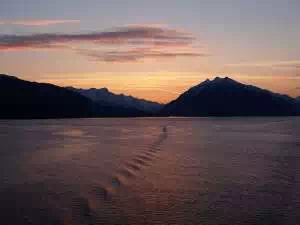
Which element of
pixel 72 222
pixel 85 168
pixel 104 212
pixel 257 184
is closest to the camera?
pixel 72 222

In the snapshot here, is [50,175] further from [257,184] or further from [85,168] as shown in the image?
[257,184]

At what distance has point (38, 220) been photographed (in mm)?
17422

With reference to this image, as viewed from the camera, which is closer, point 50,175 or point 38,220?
point 38,220

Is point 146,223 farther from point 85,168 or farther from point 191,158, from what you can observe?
point 191,158

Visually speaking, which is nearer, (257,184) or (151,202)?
(151,202)

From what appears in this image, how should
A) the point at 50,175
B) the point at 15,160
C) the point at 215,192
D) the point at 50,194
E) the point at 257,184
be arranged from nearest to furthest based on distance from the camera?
the point at 50,194, the point at 215,192, the point at 257,184, the point at 50,175, the point at 15,160

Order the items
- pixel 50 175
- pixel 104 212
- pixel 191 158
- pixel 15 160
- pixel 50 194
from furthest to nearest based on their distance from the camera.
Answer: pixel 191 158 → pixel 15 160 → pixel 50 175 → pixel 50 194 → pixel 104 212

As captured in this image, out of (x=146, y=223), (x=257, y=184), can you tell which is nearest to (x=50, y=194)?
(x=146, y=223)

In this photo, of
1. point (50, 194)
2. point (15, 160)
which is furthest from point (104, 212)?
point (15, 160)

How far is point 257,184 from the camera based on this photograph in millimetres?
26828

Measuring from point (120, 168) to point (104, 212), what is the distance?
14379 mm

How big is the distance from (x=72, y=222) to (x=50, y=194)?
19.9ft

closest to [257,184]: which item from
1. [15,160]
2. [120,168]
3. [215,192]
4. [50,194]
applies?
[215,192]

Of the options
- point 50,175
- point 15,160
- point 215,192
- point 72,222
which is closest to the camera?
point 72,222
